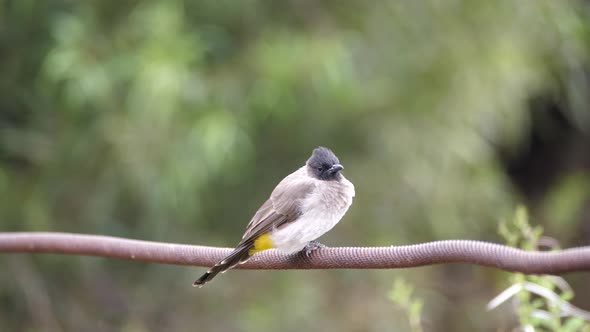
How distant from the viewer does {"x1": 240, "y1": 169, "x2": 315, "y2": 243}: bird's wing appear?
2684 mm

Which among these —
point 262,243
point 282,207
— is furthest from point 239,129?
point 262,243

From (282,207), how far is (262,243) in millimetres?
204

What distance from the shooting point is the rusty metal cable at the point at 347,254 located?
1.46 meters

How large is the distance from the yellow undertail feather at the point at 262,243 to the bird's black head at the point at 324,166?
0.40m

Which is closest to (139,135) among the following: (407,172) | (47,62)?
(47,62)

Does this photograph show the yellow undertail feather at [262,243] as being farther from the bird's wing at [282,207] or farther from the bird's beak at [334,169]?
the bird's beak at [334,169]

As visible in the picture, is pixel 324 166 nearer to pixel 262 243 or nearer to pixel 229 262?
pixel 262 243

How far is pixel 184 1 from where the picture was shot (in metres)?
5.41

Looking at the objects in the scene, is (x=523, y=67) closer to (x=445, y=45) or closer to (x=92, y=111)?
(x=445, y=45)

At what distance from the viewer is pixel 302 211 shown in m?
2.84

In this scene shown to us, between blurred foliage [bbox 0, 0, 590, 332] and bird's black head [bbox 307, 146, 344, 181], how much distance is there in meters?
2.10

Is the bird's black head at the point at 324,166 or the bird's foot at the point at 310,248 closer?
the bird's foot at the point at 310,248

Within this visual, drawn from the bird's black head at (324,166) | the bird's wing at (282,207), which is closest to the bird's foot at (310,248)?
the bird's wing at (282,207)

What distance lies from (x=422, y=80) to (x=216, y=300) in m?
2.14
